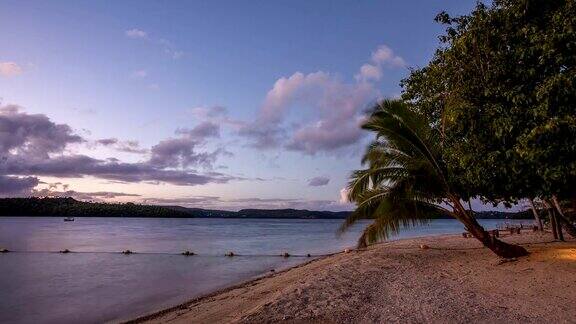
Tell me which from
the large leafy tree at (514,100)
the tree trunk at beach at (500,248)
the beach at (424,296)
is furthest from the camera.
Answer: the tree trunk at beach at (500,248)

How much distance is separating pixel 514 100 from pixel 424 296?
498cm

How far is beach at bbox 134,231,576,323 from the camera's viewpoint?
795 cm

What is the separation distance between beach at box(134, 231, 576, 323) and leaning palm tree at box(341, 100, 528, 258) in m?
1.47

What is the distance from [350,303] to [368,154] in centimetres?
665

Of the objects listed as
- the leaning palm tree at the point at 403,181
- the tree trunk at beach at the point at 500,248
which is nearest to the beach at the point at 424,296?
the tree trunk at beach at the point at 500,248

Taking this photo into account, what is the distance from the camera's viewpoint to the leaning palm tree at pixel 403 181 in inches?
534

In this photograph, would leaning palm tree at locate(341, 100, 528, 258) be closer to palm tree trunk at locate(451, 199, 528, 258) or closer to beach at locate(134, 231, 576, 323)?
palm tree trunk at locate(451, 199, 528, 258)

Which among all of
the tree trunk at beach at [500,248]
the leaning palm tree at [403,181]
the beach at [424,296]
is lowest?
the beach at [424,296]

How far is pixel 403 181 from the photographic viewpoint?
14.0 m

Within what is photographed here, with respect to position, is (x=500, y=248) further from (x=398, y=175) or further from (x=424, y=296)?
→ (x=424, y=296)

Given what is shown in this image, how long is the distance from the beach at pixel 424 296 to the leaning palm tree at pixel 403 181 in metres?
1.47

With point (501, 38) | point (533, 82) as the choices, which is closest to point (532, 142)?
point (533, 82)

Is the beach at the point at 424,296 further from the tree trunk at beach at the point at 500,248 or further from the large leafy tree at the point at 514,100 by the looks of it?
the large leafy tree at the point at 514,100

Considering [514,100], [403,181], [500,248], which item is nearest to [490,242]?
[500,248]
